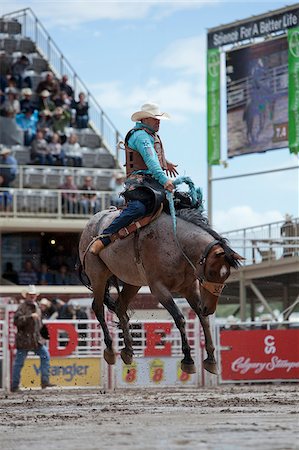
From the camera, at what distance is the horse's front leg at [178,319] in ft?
37.1

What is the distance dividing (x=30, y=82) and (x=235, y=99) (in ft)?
17.2

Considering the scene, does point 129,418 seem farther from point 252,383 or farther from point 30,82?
point 30,82

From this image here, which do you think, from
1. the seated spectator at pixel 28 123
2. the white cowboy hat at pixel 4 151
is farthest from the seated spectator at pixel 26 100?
the white cowboy hat at pixel 4 151

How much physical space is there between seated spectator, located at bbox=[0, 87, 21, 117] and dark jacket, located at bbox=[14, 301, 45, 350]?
10.3 m

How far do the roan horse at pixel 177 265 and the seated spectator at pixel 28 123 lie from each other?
52.8ft

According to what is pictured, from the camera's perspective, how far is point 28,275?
2652cm

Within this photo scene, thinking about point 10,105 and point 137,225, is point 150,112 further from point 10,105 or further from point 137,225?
point 10,105

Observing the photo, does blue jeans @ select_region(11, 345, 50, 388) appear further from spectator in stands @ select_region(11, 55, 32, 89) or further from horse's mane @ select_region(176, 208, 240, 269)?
spectator in stands @ select_region(11, 55, 32, 89)

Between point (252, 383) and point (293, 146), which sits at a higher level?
point (293, 146)

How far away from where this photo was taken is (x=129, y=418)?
9.57m

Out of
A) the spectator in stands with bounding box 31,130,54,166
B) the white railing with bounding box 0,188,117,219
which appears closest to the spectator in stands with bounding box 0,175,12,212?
the white railing with bounding box 0,188,117,219

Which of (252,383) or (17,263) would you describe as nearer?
(252,383)

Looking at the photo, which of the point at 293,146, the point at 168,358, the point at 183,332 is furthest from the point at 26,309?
the point at 293,146

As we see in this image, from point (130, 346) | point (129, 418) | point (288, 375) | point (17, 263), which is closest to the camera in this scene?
point (129, 418)
